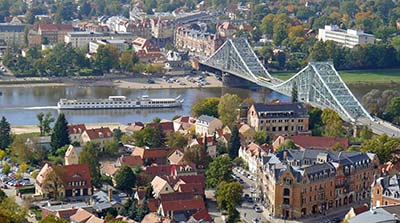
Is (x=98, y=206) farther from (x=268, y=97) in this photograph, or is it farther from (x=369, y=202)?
(x=268, y=97)

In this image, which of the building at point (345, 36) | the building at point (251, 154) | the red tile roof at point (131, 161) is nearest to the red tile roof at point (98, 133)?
the red tile roof at point (131, 161)

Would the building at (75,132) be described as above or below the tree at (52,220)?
below

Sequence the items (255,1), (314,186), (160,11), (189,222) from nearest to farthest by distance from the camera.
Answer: (189,222) → (314,186) → (160,11) → (255,1)

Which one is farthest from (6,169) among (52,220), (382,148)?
(382,148)

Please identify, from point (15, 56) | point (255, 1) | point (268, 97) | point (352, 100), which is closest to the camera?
point (352, 100)

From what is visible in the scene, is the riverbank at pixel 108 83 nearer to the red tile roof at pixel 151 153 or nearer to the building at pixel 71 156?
the red tile roof at pixel 151 153

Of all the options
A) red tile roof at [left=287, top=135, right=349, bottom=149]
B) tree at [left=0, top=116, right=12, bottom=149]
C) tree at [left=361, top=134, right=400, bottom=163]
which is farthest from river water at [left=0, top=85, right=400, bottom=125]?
tree at [left=361, top=134, right=400, bottom=163]

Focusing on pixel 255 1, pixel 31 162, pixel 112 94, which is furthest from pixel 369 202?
pixel 255 1

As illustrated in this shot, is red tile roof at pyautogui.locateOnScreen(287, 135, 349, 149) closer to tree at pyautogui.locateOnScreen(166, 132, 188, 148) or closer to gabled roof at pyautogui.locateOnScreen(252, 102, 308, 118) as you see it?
gabled roof at pyautogui.locateOnScreen(252, 102, 308, 118)
